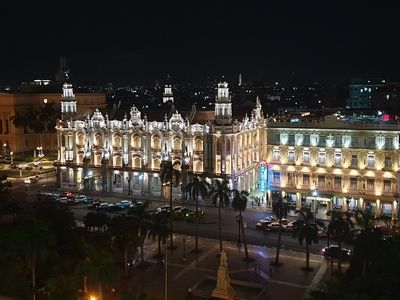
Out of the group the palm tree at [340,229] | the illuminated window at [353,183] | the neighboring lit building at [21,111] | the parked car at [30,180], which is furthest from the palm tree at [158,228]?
the neighboring lit building at [21,111]

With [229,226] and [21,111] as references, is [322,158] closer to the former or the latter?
[229,226]

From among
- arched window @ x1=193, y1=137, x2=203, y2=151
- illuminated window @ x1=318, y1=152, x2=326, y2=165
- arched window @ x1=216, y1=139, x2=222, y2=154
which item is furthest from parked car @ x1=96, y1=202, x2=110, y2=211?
illuminated window @ x1=318, y1=152, x2=326, y2=165

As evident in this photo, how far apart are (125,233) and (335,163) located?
39883 millimetres

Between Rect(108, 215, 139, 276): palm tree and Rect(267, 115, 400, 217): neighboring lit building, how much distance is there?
35.1 meters

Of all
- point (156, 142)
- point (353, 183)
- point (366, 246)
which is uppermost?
point (156, 142)

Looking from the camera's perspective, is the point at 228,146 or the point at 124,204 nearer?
the point at 124,204

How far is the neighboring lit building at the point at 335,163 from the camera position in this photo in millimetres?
77188

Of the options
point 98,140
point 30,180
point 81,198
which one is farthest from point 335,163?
point 30,180

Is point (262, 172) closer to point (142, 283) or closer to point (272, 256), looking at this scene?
point (272, 256)

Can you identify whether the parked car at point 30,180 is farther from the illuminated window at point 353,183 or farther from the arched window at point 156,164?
the illuminated window at point 353,183

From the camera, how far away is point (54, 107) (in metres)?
139

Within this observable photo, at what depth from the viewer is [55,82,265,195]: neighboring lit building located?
85500 mm

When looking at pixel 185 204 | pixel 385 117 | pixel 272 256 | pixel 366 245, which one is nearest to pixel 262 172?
pixel 185 204

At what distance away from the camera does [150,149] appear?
91.0 meters
